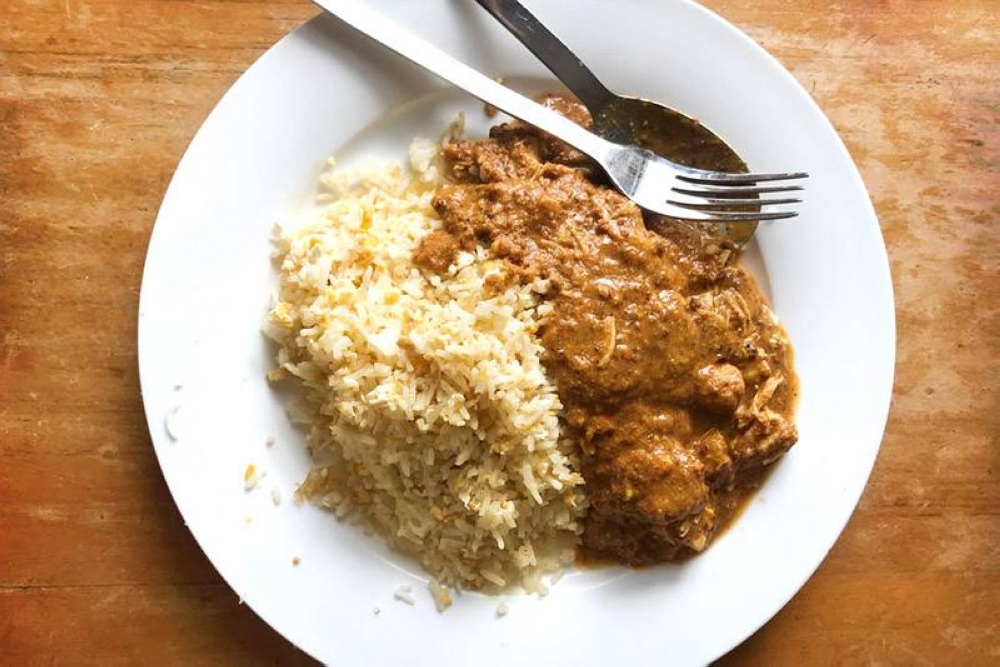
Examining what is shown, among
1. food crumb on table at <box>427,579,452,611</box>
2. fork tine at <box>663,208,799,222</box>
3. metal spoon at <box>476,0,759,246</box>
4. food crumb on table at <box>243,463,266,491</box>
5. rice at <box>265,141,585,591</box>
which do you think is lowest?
food crumb on table at <box>427,579,452,611</box>

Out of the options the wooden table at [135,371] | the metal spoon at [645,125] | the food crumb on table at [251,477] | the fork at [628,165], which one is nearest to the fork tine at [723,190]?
the fork at [628,165]

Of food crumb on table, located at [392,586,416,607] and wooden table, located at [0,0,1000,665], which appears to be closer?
food crumb on table, located at [392,586,416,607]

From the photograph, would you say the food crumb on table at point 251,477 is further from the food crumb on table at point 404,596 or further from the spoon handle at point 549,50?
the spoon handle at point 549,50

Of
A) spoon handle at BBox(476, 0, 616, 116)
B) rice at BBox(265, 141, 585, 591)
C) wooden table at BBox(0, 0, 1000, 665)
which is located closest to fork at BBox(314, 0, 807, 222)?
spoon handle at BBox(476, 0, 616, 116)

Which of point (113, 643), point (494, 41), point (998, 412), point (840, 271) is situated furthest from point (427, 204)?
point (998, 412)

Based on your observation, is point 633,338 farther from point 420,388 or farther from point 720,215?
point 420,388

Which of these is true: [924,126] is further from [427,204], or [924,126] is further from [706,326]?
[427,204]

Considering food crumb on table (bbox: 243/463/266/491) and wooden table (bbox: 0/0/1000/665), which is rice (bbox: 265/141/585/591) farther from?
wooden table (bbox: 0/0/1000/665)
